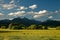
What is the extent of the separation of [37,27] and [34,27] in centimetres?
380

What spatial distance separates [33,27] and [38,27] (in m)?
6.85

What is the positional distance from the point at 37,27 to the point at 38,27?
1600 millimetres

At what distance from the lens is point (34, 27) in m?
132

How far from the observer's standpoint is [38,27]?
448 feet

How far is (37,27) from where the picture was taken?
135 metres

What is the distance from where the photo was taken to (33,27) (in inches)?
5157

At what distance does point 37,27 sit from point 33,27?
17.2 feet

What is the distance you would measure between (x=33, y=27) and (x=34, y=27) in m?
1.46

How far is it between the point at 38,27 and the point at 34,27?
5392mm
